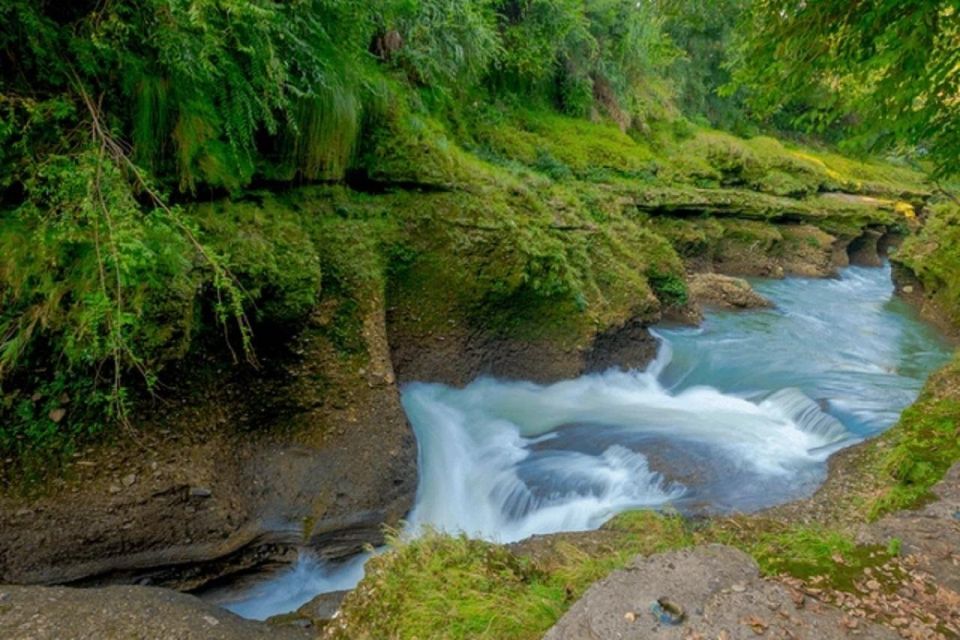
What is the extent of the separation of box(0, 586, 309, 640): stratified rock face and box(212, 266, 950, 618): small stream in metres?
0.90

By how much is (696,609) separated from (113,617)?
11.3ft

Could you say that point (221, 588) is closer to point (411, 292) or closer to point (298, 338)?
point (298, 338)

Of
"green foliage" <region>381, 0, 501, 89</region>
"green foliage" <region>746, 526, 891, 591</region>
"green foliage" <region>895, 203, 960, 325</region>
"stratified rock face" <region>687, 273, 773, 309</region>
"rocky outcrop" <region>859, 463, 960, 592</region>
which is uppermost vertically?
"green foliage" <region>381, 0, 501, 89</region>

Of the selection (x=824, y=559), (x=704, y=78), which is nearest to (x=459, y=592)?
(x=824, y=559)

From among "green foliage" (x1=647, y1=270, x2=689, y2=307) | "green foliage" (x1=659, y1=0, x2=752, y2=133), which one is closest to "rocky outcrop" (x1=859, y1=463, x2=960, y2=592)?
"green foliage" (x1=647, y1=270, x2=689, y2=307)

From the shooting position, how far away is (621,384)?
8.76m

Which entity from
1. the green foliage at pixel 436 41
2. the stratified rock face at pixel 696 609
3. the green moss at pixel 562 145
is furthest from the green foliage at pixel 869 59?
the green moss at pixel 562 145

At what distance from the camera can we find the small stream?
5.94 metres

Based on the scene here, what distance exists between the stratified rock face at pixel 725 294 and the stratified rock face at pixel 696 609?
462 inches

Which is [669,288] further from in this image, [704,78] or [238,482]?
[704,78]

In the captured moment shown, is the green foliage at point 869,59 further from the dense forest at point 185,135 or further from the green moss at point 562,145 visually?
the green moss at point 562,145

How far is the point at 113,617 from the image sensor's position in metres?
3.70

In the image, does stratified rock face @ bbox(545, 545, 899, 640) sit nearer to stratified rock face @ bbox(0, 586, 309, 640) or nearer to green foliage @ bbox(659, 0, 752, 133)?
stratified rock face @ bbox(0, 586, 309, 640)

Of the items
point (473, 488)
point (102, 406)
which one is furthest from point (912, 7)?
point (102, 406)
